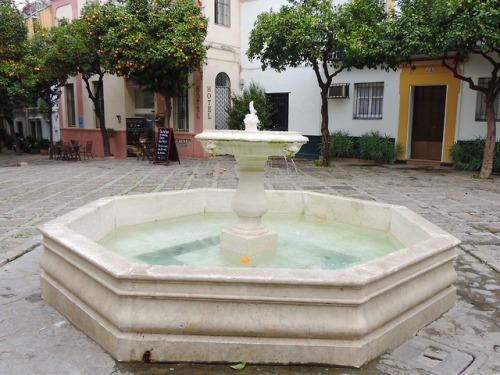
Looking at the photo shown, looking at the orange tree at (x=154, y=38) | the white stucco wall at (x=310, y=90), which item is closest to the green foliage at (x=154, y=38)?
the orange tree at (x=154, y=38)

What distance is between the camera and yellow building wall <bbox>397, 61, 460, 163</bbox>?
14008 mm

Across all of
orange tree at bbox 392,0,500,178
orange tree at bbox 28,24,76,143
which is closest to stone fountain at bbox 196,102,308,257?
orange tree at bbox 392,0,500,178

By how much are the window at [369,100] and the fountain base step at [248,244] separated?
474 inches

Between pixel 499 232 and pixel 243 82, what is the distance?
13.1 meters

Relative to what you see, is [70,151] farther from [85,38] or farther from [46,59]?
[85,38]

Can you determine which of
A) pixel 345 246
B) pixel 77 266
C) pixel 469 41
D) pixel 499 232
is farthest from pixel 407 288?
pixel 469 41

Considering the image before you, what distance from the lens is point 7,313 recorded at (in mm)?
3611

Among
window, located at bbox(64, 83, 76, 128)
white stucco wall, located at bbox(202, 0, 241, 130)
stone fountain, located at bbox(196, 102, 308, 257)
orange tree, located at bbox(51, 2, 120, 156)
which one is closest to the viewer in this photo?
stone fountain, located at bbox(196, 102, 308, 257)

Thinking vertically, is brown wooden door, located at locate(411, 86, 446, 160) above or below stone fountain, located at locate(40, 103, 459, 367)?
above

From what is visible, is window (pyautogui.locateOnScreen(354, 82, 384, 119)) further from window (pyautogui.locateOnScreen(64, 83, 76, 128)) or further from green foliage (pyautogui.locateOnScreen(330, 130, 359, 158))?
window (pyautogui.locateOnScreen(64, 83, 76, 128))

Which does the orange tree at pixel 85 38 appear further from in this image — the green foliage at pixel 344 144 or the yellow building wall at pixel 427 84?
the yellow building wall at pixel 427 84

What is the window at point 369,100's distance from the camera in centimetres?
1552

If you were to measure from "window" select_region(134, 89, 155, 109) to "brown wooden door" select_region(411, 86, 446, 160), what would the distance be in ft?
33.1

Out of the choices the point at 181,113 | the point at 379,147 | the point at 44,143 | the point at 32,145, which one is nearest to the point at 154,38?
the point at 181,113
